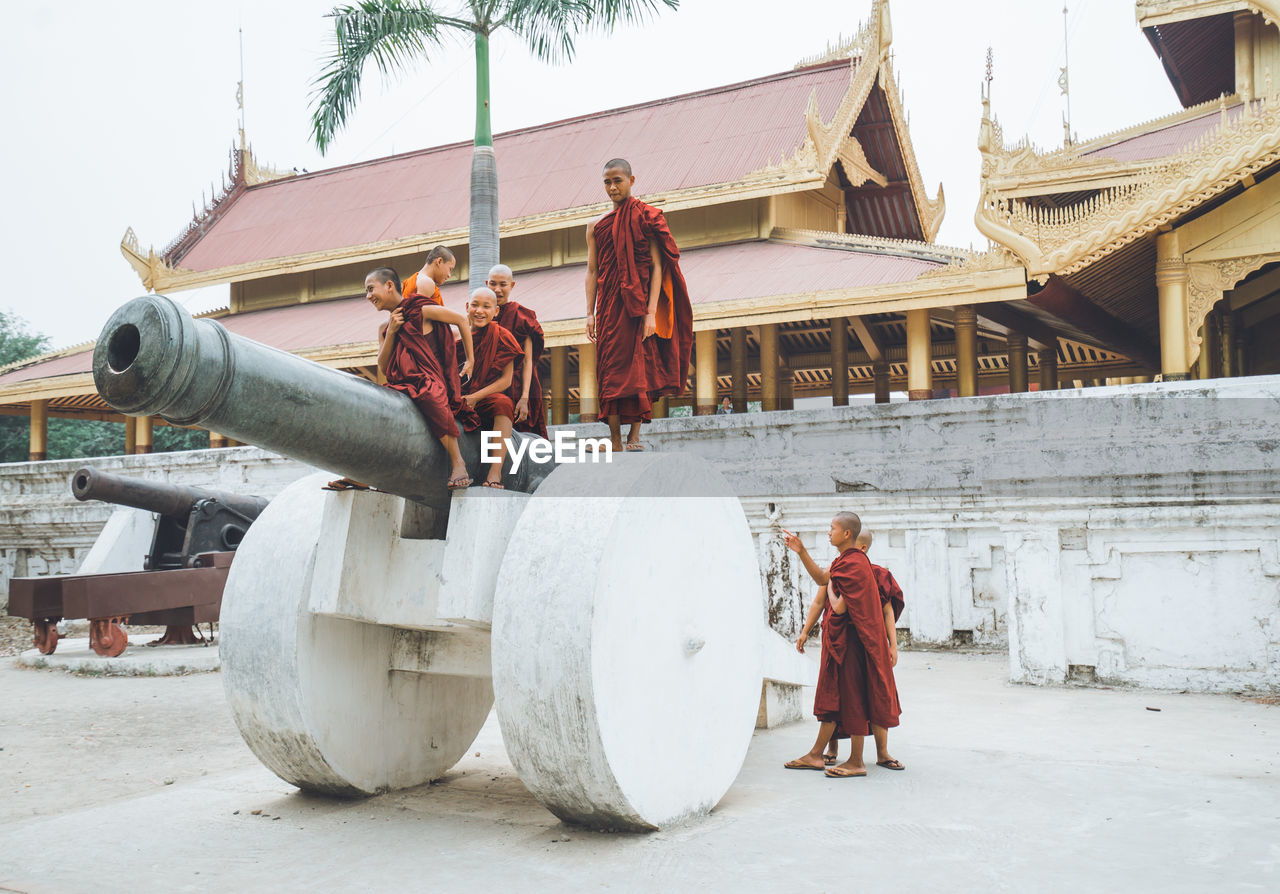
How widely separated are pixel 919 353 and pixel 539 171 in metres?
8.96

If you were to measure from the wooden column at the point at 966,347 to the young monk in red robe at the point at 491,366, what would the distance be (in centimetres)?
948

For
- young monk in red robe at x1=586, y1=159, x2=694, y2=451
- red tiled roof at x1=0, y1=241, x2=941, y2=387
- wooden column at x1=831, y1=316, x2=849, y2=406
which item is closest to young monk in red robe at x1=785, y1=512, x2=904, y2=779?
young monk in red robe at x1=586, y1=159, x2=694, y2=451

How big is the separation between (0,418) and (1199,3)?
102 feet

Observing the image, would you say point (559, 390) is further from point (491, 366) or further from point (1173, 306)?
point (491, 366)

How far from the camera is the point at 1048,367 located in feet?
53.8

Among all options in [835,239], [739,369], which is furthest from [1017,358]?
[739,369]

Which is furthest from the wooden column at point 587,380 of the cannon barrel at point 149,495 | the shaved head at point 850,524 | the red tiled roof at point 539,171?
the shaved head at point 850,524

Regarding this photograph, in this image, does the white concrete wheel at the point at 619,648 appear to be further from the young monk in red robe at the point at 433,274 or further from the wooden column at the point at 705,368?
the wooden column at the point at 705,368

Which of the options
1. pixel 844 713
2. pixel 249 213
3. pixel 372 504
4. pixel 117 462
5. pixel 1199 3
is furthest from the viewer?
pixel 249 213

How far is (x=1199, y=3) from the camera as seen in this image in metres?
16.5

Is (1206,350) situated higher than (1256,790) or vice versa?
(1206,350)

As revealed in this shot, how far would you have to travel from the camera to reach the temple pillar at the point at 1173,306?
1116cm

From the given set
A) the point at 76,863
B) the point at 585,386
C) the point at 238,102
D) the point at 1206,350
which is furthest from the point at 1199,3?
the point at 238,102

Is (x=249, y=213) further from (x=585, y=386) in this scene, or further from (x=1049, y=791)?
(x=1049, y=791)
